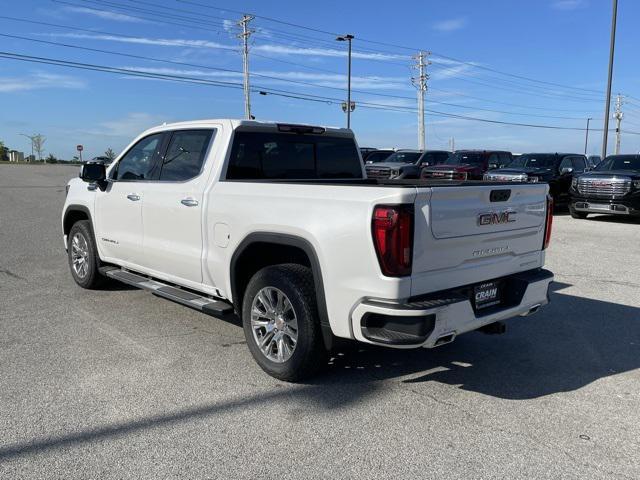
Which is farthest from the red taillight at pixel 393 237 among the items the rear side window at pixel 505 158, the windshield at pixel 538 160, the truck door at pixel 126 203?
the rear side window at pixel 505 158

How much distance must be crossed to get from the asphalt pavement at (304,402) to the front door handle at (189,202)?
1.22 metres

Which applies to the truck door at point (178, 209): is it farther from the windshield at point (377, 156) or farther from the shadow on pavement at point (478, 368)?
the windshield at point (377, 156)

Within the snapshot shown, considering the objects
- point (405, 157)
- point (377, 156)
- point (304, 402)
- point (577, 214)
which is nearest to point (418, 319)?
point (304, 402)

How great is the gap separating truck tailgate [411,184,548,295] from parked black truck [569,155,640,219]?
1137cm

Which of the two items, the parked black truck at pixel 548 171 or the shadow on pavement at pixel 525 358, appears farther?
the parked black truck at pixel 548 171

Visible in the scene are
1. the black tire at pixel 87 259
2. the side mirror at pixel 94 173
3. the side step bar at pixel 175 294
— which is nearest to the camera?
the side step bar at pixel 175 294

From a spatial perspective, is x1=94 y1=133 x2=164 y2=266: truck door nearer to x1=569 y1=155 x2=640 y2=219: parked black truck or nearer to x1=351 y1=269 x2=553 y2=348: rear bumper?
x1=351 y1=269 x2=553 y2=348: rear bumper

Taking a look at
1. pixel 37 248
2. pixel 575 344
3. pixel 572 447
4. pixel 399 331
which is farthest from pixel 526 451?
pixel 37 248

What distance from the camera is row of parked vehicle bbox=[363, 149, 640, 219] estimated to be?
14336 mm

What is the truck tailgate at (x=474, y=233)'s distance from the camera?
136 inches

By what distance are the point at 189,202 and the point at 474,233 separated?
2.44 metres

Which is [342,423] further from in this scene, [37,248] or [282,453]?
[37,248]

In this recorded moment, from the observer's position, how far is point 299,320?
3924 millimetres

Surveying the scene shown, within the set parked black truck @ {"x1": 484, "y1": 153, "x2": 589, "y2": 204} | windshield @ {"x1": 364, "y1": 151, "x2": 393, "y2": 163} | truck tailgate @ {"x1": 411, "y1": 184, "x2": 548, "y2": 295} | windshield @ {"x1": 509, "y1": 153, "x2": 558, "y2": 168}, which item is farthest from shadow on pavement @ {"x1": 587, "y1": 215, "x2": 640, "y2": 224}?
truck tailgate @ {"x1": 411, "y1": 184, "x2": 548, "y2": 295}
